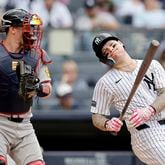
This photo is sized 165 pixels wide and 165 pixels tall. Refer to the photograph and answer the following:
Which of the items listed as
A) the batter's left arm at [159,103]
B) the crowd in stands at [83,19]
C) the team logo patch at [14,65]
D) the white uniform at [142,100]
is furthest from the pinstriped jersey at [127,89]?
the crowd in stands at [83,19]

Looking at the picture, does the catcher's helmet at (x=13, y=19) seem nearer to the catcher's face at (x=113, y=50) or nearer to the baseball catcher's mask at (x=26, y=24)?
the baseball catcher's mask at (x=26, y=24)

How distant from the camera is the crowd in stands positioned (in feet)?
34.6

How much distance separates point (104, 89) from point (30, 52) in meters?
0.71

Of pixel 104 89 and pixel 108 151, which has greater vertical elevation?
pixel 104 89

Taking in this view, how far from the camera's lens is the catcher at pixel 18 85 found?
20.4 feet

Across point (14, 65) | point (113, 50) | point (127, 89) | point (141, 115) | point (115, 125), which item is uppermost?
point (113, 50)

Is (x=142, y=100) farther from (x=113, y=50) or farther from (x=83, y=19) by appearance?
(x=83, y=19)

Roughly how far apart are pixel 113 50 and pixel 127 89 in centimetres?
35

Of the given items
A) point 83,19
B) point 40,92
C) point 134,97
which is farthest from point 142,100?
point 83,19

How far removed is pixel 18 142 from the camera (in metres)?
6.35

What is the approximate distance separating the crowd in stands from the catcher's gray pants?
3882 mm

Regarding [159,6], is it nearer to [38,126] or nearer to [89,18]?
[89,18]

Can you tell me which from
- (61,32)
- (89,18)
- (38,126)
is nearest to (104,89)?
(38,126)

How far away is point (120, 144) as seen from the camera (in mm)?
10383
